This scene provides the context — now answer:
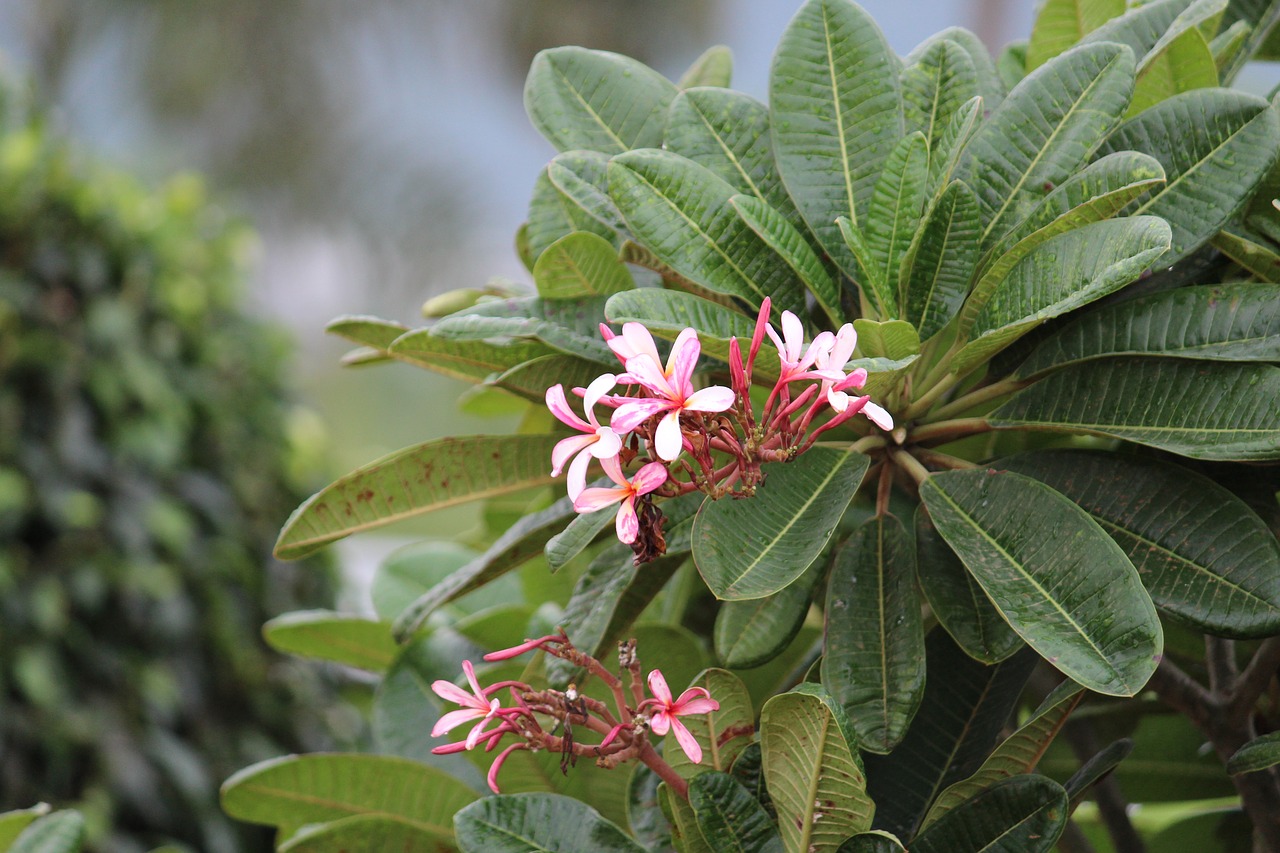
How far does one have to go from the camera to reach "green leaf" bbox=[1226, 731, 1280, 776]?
600 mm

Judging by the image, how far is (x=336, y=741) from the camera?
2.48m

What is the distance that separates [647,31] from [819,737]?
485 inches

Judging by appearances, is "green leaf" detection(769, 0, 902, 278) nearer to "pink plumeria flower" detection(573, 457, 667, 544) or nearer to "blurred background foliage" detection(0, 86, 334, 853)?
"pink plumeria flower" detection(573, 457, 667, 544)

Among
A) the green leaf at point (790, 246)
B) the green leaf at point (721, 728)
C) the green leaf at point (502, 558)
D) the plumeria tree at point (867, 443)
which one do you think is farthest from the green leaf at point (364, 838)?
the green leaf at point (790, 246)

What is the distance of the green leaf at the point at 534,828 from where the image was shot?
59 centimetres

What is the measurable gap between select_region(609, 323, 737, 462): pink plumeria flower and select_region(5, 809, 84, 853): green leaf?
0.52 meters

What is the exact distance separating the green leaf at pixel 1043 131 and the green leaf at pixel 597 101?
0.71ft

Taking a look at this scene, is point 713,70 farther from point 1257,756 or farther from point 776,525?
point 1257,756

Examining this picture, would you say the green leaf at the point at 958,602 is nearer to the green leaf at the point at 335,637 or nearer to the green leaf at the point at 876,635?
the green leaf at the point at 876,635

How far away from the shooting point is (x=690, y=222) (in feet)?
2.16

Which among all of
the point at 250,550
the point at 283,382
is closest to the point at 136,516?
the point at 250,550

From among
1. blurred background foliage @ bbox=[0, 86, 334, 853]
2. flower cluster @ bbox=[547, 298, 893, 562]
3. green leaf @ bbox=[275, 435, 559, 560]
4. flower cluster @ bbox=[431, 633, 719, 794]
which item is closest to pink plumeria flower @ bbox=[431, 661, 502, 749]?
flower cluster @ bbox=[431, 633, 719, 794]

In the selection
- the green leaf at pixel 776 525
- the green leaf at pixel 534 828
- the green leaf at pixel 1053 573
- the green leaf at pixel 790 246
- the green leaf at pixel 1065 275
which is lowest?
the green leaf at pixel 534 828

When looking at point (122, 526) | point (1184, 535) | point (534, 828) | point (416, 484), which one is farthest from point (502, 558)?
point (122, 526)
